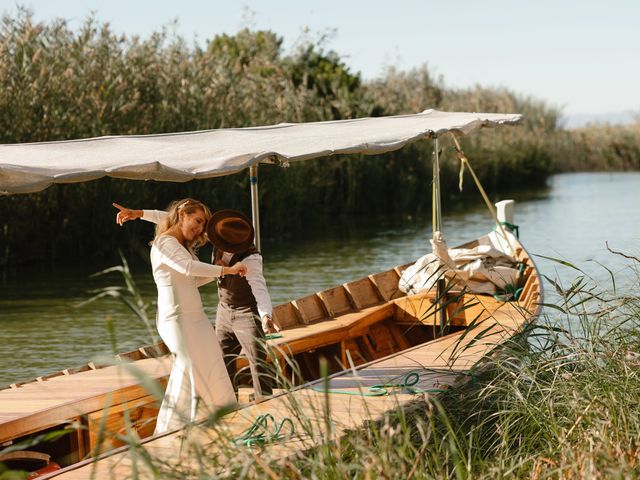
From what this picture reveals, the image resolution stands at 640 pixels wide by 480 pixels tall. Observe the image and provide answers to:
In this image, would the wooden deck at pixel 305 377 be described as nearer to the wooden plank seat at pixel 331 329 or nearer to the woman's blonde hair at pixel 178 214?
the wooden plank seat at pixel 331 329

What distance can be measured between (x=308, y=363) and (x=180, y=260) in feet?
10.3

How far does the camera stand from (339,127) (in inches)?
387

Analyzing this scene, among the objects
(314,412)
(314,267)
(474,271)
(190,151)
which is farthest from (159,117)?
(314,412)

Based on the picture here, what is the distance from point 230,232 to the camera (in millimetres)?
6836

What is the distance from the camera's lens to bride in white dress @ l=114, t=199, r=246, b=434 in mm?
6375

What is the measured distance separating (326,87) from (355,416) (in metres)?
23.7

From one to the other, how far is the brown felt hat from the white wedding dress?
11.4 inches

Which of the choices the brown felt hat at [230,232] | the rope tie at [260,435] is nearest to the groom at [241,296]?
the brown felt hat at [230,232]

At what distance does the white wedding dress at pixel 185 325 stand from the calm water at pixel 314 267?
0.78 meters

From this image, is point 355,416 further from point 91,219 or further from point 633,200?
point 633,200

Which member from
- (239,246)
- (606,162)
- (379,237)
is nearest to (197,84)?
(379,237)

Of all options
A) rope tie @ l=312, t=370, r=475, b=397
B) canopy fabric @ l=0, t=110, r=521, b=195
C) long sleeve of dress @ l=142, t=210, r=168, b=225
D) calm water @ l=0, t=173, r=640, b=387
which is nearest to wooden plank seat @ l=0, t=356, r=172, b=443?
calm water @ l=0, t=173, r=640, b=387

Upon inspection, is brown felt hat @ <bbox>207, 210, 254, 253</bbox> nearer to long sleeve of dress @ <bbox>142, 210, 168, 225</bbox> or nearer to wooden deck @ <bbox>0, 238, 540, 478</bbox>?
long sleeve of dress @ <bbox>142, 210, 168, 225</bbox>

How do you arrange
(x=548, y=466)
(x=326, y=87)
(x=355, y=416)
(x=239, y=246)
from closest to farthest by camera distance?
1. (x=548, y=466)
2. (x=355, y=416)
3. (x=239, y=246)
4. (x=326, y=87)
